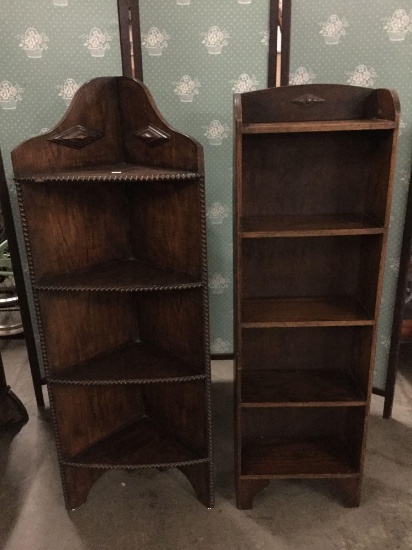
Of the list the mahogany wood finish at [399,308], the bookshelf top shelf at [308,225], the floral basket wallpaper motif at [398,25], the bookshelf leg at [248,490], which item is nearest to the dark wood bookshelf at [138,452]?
the bookshelf leg at [248,490]

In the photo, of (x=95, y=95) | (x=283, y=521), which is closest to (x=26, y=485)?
(x=283, y=521)

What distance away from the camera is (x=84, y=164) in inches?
71.6

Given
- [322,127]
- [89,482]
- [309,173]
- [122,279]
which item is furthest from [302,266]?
[89,482]

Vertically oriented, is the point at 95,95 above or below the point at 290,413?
above

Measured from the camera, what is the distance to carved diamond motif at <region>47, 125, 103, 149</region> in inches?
67.8

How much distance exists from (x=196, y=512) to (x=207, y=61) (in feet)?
6.28

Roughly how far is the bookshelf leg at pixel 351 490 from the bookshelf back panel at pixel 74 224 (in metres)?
1.29

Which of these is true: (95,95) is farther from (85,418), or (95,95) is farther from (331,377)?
(331,377)

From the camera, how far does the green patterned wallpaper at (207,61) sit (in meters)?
2.06

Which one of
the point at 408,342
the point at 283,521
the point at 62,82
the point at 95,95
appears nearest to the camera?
the point at 95,95

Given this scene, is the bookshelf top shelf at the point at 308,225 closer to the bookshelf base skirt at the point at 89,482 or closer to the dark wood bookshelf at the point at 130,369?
the dark wood bookshelf at the point at 130,369

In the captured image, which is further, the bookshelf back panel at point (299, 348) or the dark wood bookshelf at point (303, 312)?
the bookshelf back panel at point (299, 348)

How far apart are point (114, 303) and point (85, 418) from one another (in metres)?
0.50

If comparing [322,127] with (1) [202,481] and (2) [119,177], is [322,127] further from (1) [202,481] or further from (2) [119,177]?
(1) [202,481]
